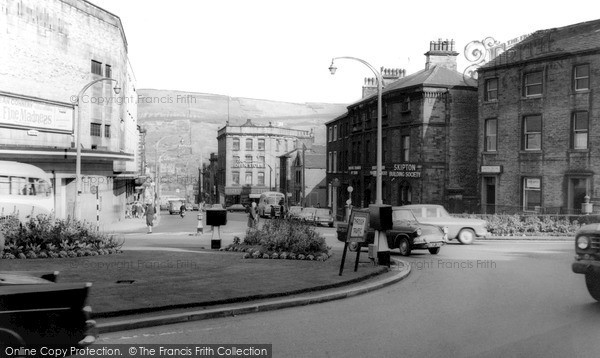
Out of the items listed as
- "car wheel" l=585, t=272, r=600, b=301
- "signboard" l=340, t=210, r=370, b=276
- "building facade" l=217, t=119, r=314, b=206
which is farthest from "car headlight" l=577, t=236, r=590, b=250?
"building facade" l=217, t=119, r=314, b=206

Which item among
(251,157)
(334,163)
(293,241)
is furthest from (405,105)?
(251,157)

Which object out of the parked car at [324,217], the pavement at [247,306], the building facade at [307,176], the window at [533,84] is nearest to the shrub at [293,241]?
the pavement at [247,306]

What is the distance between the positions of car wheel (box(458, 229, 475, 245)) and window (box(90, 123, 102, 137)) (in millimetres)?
28565

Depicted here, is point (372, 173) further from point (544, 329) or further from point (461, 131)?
point (544, 329)

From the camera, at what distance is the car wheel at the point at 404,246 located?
20.1 meters

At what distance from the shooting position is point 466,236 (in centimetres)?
2503

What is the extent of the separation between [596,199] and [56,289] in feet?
105

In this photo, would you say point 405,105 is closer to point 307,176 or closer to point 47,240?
point 47,240

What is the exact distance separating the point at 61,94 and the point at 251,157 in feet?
197

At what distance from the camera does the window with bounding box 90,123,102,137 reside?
4294 centimetres

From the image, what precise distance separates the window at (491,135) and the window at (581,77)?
18.7 ft

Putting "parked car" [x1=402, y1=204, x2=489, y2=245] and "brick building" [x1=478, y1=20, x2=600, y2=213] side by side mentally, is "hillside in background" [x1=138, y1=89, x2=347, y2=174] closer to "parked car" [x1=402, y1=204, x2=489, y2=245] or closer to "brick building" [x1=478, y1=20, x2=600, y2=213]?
"brick building" [x1=478, y1=20, x2=600, y2=213]

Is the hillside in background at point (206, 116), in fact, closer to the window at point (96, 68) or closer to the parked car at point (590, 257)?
the window at point (96, 68)

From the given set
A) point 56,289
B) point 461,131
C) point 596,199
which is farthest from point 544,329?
point 461,131
